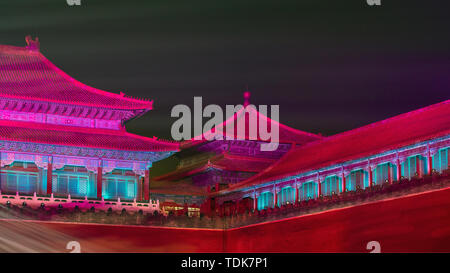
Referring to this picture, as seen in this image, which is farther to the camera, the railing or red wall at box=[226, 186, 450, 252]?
the railing

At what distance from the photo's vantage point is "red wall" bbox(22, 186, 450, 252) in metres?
22.1

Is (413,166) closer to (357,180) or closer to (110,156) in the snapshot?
(357,180)

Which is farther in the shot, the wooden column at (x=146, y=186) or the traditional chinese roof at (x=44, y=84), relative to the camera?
the wooden column at (x=146, y=186)

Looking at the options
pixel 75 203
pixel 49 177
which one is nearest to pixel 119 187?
pixel 49 177

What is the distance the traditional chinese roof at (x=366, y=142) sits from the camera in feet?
84.0

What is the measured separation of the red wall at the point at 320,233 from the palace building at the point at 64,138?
2.22 metres

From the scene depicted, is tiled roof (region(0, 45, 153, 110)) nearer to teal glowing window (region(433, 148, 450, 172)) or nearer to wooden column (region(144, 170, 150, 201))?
wooden column (region(144, 170, 150, 201))

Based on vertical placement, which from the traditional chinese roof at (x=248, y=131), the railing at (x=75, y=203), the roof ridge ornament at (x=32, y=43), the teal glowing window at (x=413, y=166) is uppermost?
the roof ridge ornament at (x=32, y=43)

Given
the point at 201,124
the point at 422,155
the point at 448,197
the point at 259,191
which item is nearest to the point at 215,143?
the point at 201,124

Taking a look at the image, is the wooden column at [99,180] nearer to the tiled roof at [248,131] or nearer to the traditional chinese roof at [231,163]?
the traditional chinese roof at [231,163]

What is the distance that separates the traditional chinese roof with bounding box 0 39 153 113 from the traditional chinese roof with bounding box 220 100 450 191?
554 cm

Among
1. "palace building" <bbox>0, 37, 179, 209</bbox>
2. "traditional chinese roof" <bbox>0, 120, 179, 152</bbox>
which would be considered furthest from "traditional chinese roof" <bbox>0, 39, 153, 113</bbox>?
"traditional chinese roof" <bbox>0, 120, 179, 152</bbox>

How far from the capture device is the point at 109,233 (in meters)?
27.9

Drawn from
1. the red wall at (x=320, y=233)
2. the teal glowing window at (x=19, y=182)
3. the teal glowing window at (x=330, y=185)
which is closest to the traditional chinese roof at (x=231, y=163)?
the red wall at (x=320, y=233)
